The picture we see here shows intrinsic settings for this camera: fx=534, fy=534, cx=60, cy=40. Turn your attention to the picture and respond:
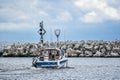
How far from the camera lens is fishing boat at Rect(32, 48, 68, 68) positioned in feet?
281

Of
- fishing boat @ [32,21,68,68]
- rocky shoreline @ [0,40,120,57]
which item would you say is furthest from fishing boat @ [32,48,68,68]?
rocky shoreline @ [0,40,120,57]

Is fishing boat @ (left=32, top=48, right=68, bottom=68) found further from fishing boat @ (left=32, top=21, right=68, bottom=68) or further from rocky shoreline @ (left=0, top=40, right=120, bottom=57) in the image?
rocky shoreline @ (left=0, top=40, right=120, bottom=57)

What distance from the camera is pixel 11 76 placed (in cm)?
7562

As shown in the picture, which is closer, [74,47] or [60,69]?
[60,69]

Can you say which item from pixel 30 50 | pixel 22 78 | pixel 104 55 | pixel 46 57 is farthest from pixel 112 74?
pixel 30 50

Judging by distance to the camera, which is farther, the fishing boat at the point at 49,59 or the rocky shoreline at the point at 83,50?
the rocky shoreline at the point at 83,50

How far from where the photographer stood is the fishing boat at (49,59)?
8550 centimetres

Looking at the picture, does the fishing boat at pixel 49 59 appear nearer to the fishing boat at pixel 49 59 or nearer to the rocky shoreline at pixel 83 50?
the fishing boat at pixel 49 59

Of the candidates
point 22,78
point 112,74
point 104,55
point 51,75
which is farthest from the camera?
point 104,55

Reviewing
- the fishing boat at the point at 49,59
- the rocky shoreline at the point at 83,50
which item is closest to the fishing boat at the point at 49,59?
the fishing boat at the point at 49,59

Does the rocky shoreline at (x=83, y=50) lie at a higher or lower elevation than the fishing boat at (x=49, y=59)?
higher

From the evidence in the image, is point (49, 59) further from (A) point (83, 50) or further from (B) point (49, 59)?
(A) point (83, 50)

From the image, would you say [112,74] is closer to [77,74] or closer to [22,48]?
[77,74]

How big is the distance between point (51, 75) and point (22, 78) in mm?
7085
